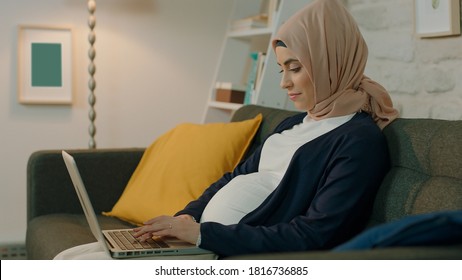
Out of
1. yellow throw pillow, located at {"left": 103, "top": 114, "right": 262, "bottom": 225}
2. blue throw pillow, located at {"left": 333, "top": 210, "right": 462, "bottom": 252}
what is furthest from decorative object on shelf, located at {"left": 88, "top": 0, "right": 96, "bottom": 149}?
blue throw pillow, located at {"left": 333, "top": 210, "right": 462, "bottom": 252}

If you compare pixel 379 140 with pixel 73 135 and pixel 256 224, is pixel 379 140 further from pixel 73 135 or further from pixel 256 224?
pixel 73 135

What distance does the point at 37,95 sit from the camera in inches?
138

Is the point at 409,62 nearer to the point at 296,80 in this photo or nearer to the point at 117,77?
the point at 296,80

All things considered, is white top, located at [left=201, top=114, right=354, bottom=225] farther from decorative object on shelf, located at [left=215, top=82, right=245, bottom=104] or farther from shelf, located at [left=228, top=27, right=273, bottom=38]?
decorative object on shelf, located at [left=215, top=82, right=245, bottom=104]

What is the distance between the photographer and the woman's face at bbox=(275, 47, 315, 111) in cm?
191

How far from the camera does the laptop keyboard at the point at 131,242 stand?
68.7 inches

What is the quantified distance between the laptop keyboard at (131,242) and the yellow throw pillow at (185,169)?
1.67ft

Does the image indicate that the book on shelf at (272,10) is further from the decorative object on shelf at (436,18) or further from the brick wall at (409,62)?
the decorative object on shelf at (436,18)

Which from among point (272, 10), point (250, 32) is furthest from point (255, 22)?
point (272, 10)

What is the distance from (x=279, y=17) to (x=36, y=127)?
1385mm

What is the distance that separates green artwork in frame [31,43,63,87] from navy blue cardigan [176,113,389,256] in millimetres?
2040

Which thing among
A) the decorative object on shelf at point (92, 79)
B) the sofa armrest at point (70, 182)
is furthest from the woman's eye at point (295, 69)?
the decorative object on shelf at point (92, 79)
